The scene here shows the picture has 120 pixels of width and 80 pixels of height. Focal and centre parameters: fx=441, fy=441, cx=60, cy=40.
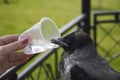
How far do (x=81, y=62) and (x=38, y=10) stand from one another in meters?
9.41

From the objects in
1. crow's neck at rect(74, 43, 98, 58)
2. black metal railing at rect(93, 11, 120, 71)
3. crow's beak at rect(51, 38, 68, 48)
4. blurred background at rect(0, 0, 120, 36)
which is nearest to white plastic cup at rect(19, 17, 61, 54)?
crow's beak at rect(51, 38, 68, 48)

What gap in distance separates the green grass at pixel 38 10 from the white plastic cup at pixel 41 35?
648 cm

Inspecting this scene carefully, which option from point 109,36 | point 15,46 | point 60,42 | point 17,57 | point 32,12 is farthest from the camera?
point 32,12

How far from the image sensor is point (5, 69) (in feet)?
9.30

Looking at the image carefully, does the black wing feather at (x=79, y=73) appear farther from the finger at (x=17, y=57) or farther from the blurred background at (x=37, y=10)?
the blurred background at (x=37, y=10)

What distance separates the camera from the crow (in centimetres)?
254

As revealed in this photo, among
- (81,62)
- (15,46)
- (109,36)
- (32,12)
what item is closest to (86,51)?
(81,62)

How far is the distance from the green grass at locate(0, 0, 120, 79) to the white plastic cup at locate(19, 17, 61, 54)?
21.3 feet

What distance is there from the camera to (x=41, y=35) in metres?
2.46

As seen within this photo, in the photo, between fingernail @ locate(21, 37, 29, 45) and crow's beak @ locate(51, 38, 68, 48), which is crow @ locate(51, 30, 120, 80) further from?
fingernail @ locate(21, 37, 29, 45)

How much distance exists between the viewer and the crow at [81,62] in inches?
99.8

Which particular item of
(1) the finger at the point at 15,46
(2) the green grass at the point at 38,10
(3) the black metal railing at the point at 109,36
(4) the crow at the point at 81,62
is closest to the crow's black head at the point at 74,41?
(4) the crow at the point at 81,62

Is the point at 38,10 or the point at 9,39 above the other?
the point at 9,39

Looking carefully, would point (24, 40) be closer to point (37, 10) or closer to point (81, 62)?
point (81, 62)
